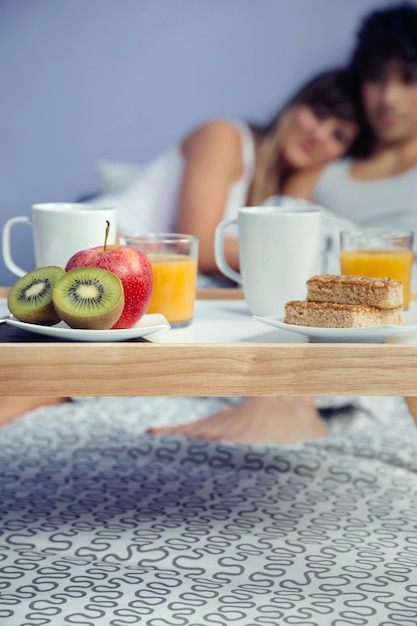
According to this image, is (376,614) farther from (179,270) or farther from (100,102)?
(100,102)

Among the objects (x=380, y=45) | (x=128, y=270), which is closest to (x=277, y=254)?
(x=128, y=270)

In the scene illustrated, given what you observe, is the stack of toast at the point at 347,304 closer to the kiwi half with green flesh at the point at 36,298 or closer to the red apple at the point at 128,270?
the red apple at the point at 128,270

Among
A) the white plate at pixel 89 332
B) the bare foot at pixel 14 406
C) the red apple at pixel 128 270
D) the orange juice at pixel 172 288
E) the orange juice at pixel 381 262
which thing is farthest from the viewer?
the bare foot at pixel 14 406

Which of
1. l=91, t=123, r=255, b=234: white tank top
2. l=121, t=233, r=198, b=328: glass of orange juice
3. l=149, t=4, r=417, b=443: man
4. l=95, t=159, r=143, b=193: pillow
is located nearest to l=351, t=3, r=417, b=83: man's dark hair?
l=149, t=4, r=417, b=443: man

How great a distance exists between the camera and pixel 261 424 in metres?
2.20

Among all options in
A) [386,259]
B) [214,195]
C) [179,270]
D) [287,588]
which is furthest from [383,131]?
[287,588]

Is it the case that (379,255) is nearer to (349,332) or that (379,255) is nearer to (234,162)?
(349,332)

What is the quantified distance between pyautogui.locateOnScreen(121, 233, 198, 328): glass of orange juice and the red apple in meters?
0.08

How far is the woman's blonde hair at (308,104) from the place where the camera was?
293 centimetres

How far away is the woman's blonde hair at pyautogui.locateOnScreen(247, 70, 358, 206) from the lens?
2.93m

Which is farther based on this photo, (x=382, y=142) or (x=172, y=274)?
(x=382, y=142)

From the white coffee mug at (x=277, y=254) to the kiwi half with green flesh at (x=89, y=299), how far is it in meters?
0.31

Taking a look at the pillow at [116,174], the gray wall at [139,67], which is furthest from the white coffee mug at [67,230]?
the gray wall at [139,67]

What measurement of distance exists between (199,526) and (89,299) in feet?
1.78
